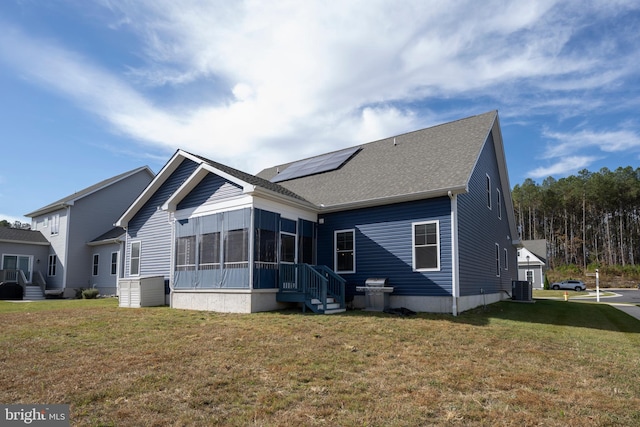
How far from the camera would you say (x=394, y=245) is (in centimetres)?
1319

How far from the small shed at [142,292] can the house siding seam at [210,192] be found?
132 inches

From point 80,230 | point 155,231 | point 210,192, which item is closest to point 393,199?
point 210,192

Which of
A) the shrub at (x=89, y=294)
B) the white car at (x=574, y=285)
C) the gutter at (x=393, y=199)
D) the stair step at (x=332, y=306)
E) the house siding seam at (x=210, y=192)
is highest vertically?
the house siding seam at (x=210, y=192)

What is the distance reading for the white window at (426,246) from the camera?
40.7ft

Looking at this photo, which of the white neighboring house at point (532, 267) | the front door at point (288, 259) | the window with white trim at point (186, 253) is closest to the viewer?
the front door at point (288, 259)

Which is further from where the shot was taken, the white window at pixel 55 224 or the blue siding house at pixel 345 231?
the white window at pixel 55 224

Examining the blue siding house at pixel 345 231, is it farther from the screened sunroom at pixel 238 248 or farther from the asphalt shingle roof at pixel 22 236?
the asphalt shingle roof at pixel 22 236

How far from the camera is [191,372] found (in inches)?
227

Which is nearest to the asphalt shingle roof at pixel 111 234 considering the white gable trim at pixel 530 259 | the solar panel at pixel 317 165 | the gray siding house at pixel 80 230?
the gray siding house at pixel 80 230

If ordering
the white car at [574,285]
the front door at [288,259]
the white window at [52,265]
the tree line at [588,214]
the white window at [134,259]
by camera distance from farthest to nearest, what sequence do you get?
1. the tree line at [588,214]
2. the white car at [574,285]
3. the white window at [52,265]
4. the white window at [134,259]
5. the front door at [288,259]

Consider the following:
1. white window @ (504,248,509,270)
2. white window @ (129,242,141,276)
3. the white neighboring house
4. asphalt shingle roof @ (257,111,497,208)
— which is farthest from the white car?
white window @ (129,242,141,276)

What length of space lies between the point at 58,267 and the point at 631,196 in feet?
236

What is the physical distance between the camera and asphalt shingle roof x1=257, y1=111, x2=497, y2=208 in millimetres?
13023

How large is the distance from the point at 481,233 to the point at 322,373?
1168cm
